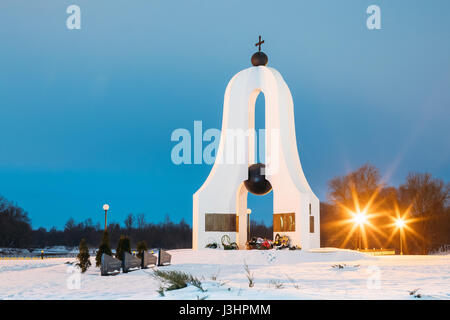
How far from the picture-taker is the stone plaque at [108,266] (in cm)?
1273

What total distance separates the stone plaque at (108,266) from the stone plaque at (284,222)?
1028 centimetres

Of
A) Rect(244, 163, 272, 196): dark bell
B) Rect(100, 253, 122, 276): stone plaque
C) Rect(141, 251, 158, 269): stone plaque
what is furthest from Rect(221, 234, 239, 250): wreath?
Rect(100, 253, 122, 276): stone plaque

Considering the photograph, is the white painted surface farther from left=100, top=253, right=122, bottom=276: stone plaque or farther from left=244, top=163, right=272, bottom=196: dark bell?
left=100, top=253, right=122, bottom=276: stone plaque

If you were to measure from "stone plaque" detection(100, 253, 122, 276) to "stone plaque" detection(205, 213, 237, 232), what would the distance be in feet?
31.5

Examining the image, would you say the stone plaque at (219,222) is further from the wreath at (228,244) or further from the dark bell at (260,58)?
the dark bell at (260,58)

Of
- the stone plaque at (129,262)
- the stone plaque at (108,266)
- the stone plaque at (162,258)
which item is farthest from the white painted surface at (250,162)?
the stone plaque at (108,266)

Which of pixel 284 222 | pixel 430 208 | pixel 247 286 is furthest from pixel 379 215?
pixel 247 286

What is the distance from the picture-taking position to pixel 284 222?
22312 millimetres

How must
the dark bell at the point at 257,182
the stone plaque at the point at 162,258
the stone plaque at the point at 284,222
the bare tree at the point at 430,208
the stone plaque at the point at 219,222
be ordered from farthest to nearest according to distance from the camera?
the bare tree at the point at 430,208
the dark bell at the point at 257,182
the stone plaque at the point at 219,222
the stone plaque at the point at 284,222
the stone plaque at the point at 162,258

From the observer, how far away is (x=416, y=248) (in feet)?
119
